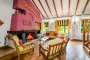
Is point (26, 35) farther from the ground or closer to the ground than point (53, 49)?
farther from the ground

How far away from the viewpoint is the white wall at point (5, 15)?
4.36 meters

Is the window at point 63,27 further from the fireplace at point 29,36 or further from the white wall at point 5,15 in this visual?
the white wall at point 5,15

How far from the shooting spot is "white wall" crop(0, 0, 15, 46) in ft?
14.3

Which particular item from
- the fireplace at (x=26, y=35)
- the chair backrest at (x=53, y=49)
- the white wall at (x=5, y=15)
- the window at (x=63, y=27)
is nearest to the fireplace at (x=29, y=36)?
the fireplace at (x=26, y=35)

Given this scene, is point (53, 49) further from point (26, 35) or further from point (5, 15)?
point (26, 35)

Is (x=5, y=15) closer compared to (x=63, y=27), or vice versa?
(x=5, y=15)

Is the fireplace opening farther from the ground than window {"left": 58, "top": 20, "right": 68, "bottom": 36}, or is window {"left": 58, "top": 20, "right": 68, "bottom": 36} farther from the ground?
window {"left": 58, "top": 20, "right": 68, "bottom": 36}

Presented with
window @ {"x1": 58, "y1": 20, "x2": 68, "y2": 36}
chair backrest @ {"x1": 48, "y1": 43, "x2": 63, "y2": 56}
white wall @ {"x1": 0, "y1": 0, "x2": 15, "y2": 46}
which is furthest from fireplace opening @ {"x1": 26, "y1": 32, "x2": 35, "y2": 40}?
chair backrest @ {"x1": 48, "y1": 43, "x2": 63, "y2": 56}

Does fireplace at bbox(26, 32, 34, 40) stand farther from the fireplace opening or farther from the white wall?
the white wall

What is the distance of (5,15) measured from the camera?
4570mm

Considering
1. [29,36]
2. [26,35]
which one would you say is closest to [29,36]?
[29,36]

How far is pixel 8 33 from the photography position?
188 inches

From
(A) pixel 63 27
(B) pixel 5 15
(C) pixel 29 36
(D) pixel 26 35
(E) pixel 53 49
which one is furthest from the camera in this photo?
(A) pixel 63 27

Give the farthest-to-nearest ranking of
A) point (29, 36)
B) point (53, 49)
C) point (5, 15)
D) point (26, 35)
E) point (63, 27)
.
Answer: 1. point (63, 27)
2. point (29, 36)
3. point (26, 35)
4. point (5, 15)
5. point (53, 49)
